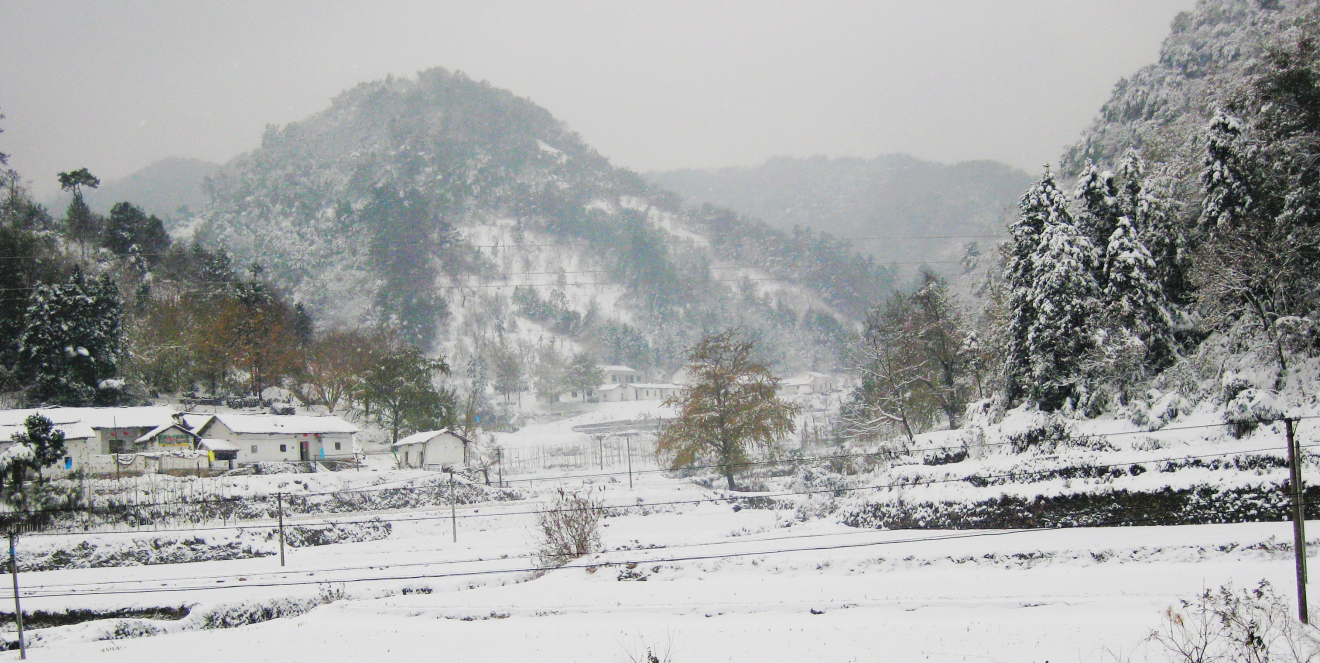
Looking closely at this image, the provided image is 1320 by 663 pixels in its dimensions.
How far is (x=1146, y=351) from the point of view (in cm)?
2461

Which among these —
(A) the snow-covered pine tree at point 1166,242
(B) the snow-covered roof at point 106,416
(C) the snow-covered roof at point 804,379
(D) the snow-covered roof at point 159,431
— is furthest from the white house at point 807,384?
(A) the snow-covered pine tree at point 1166,242

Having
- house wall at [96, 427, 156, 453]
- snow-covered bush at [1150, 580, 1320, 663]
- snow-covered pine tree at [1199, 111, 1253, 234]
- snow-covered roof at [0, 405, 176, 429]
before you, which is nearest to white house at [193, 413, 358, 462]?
snow-covered roof at [0, 405, 176, 429]

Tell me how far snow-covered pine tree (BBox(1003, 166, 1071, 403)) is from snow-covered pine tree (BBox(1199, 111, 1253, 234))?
4561 mm

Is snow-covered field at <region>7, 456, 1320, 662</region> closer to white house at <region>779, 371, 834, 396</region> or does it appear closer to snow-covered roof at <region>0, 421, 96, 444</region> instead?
snow-covered roof at <region>0, 421, 96, 444</region>

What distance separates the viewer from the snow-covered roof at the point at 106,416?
42.3 metres

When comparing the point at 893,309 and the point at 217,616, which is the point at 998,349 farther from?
the point at 217,616

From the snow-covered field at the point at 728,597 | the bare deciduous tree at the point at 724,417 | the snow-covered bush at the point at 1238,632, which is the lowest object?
the snow-covered field at the point at 728,597

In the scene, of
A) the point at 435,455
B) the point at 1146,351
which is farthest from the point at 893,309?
the point at 435,455

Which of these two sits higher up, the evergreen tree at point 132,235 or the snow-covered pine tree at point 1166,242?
the evergreen tree at point 132,235

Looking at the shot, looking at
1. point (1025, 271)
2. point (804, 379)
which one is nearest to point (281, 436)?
point (1025, 271)

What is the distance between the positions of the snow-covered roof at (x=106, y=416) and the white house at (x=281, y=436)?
254 cm

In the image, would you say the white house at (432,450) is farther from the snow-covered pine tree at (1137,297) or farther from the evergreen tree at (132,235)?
the evergreen tree at (132,235)

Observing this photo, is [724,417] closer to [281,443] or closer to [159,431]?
[281,443]

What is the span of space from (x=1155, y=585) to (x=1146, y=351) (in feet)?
47.3
